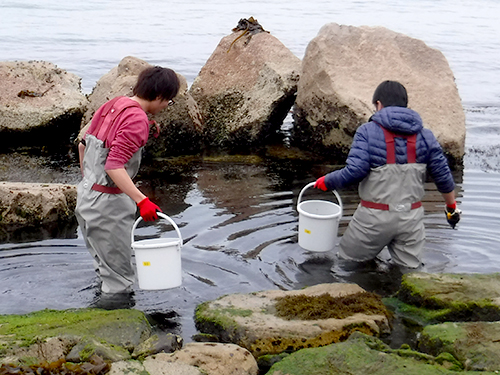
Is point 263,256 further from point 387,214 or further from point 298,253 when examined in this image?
point 387,214

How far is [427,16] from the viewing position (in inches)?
1399

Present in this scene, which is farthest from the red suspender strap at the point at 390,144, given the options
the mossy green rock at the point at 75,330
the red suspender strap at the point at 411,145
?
the mossy green rock at the point at 75,330

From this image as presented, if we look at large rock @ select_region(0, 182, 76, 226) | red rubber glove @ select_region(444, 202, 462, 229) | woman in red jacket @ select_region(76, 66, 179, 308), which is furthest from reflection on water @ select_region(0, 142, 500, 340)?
red rubber glove @ select_region(444, 202, 462, 229)

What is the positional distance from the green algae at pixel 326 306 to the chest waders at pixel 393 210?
29.7 inches

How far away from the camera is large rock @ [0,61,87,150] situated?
10.4 meters

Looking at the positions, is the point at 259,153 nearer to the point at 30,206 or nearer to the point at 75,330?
the point at 30,206

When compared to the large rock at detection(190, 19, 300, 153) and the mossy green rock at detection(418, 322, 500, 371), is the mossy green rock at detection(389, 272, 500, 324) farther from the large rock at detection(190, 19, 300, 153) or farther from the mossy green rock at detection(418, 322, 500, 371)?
the large rock at detection(190, 19, 300, 153)

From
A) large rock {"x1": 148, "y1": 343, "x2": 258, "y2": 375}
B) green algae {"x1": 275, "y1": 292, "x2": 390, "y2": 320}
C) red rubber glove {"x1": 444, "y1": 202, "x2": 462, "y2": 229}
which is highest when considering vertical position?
red rubber glove {"x1": 444, "y1": 202, "x2": 462, "y2": 229}

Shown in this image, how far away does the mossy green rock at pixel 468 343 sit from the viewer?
392 centimetres

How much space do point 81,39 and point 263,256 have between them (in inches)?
862

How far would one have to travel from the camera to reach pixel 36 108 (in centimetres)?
1042

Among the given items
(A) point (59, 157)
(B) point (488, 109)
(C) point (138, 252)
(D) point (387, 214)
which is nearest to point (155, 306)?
(C) point (138, 252)

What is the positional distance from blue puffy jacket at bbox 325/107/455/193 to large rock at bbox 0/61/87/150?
660cm

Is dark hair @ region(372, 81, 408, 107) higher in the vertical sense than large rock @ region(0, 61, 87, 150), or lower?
higher
